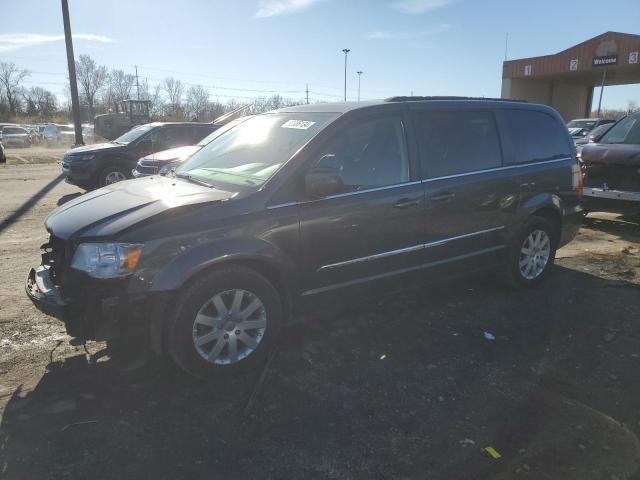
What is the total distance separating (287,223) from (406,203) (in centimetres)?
108

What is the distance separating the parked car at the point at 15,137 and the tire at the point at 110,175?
22.8 m

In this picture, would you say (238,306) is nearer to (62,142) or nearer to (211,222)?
(211,222)

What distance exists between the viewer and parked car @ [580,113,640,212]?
24.7 ft

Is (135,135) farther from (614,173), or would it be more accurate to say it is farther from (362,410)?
(362,410)

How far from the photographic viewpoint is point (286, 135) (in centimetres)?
387

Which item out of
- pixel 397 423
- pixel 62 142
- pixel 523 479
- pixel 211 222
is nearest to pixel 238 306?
pixel 211 222

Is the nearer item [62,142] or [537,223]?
[537,223]

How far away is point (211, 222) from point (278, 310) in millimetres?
789

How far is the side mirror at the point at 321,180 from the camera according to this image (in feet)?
11.1

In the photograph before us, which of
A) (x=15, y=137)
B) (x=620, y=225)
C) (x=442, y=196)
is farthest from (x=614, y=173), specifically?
(x=15, y=137)

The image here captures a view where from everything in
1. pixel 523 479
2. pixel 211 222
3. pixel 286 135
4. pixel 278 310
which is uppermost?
pixel 286 135

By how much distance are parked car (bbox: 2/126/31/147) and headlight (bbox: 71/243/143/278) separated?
31655mm

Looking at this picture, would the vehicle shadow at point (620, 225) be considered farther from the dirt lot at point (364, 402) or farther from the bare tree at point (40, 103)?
the bare tree at point (40, 103)

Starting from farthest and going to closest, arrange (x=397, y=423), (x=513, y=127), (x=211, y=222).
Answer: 1. (x=513, y=127)
2. (x=211, y=222)
3. (x=397, y=423)
